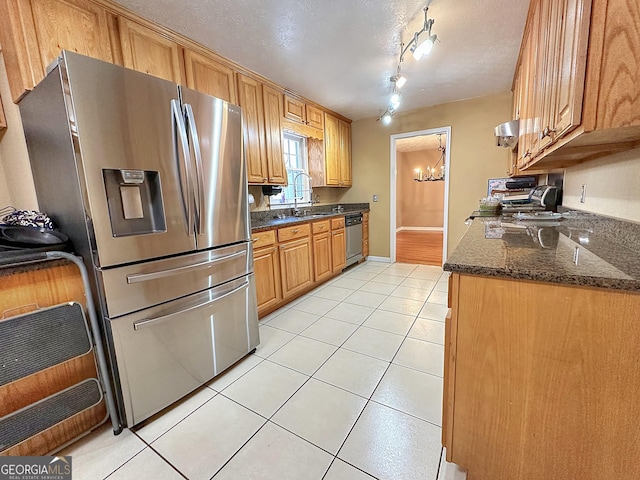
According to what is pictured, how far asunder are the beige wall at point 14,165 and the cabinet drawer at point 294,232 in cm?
167

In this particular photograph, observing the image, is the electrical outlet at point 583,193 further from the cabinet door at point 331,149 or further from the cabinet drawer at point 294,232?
the cabinet door at point 331,149

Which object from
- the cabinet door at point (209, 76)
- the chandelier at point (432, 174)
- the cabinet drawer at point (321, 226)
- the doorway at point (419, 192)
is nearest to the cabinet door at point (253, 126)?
the cabinet door at point (209, 76)

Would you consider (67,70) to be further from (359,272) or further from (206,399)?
(359,272)

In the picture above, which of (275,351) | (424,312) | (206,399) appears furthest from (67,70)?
(424,312)

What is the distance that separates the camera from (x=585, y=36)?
768 mm

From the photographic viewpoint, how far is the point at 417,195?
7770 mm

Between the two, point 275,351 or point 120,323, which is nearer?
point 120,323

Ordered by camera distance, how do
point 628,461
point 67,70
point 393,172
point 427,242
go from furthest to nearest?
point 427,242
point 393,172
point 67,70
point 628,461

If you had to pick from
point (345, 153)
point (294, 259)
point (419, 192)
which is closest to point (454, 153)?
point (345, 153)

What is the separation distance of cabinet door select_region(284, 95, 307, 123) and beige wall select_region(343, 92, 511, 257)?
1.36 m

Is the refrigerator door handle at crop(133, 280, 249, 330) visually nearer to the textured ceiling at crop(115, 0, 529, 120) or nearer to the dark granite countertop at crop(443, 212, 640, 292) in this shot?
the dark granite countertop at crop(443, 212, 640, 292)

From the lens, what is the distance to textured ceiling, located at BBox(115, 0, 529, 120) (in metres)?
1.70

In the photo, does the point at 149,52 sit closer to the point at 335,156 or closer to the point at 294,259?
the point at 294,259

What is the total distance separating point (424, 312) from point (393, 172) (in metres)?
2.45
